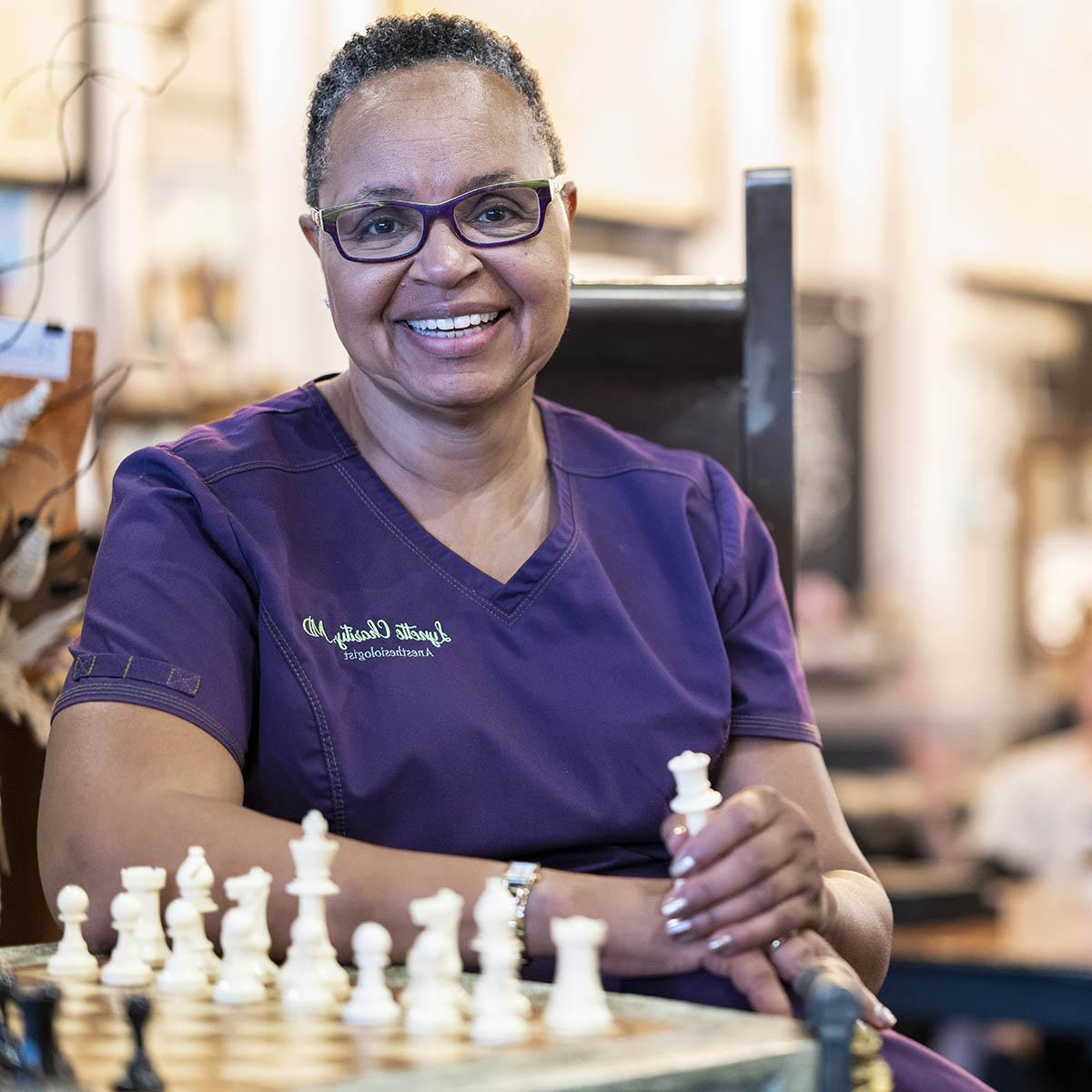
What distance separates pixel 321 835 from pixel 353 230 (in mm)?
610

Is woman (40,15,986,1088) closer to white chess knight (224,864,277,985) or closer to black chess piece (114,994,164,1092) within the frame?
white chess knight (224,864,277,985)

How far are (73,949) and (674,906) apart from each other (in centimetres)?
38

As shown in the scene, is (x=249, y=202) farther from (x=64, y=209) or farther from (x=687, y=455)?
(x=687, y=455)

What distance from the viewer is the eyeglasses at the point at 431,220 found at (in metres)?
1.45

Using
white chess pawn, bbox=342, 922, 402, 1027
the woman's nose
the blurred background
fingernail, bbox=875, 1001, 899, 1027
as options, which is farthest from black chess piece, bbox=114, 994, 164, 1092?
the blurred background

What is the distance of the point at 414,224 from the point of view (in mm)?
1459

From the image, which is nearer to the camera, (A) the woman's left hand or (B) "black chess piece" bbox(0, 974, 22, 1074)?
(B) "black chess piece" bbox(0, 974, 22, 1074)

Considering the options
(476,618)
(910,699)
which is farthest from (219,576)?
(910,699)

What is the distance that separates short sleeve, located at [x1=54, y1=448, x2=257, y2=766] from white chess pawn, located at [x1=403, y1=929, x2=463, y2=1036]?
40cm

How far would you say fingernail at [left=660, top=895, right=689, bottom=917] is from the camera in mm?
1090

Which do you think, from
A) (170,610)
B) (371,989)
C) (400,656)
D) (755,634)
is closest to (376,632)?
(400,656)

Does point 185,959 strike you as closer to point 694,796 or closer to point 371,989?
point 371,989

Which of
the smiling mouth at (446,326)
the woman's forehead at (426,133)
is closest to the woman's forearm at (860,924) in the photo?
the smiling mouth at (446,326)

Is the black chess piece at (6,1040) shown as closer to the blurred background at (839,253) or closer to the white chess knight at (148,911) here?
the white chess knight at (148,911)
